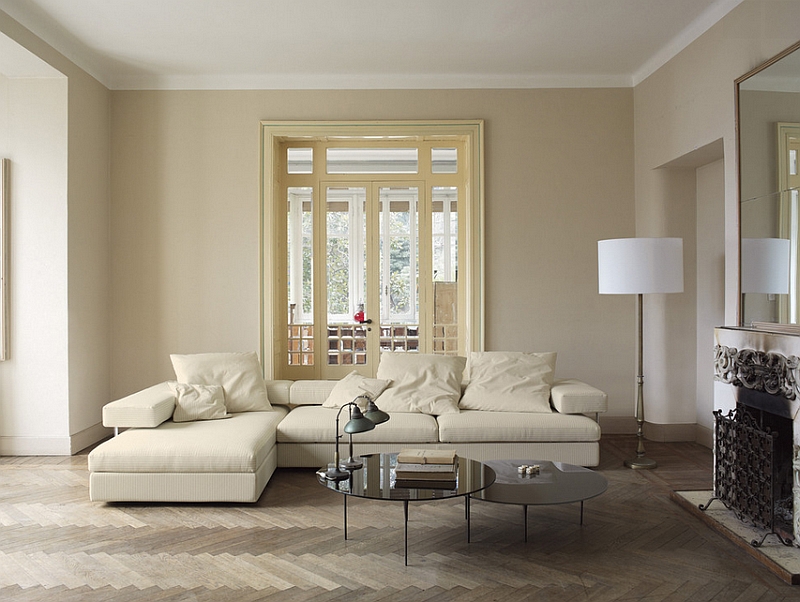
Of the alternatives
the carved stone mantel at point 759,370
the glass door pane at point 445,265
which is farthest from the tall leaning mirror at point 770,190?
the glass door pane at point 445,265

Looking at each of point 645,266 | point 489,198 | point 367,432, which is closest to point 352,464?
point 367,432

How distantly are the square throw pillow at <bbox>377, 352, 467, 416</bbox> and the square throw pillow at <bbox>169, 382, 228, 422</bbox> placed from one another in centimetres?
118

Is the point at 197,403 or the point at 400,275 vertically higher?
the point at 400,275

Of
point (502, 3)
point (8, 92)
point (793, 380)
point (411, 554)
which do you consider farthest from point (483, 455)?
point (8, 92)

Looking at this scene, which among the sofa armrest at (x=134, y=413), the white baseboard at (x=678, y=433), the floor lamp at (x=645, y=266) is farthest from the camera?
the white baseboard at (x=678, y=433)

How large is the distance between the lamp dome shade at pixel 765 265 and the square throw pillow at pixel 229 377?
3.39 meters

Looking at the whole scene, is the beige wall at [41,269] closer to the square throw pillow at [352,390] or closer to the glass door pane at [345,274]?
the square throw pillow at [352,390]

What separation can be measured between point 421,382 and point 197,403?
164 cm

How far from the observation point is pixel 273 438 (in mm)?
4445

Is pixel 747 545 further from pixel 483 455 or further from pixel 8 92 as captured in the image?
pixel 8 92

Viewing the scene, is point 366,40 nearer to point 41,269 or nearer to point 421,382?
point 421,382

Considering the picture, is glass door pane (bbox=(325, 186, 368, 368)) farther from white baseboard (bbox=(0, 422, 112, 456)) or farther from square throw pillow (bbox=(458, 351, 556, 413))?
white baseboard (bbox=(0, 422, 112, 456))

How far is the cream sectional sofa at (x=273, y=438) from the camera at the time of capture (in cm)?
384

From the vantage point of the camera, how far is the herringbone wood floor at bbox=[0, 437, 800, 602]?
2.80 metres
